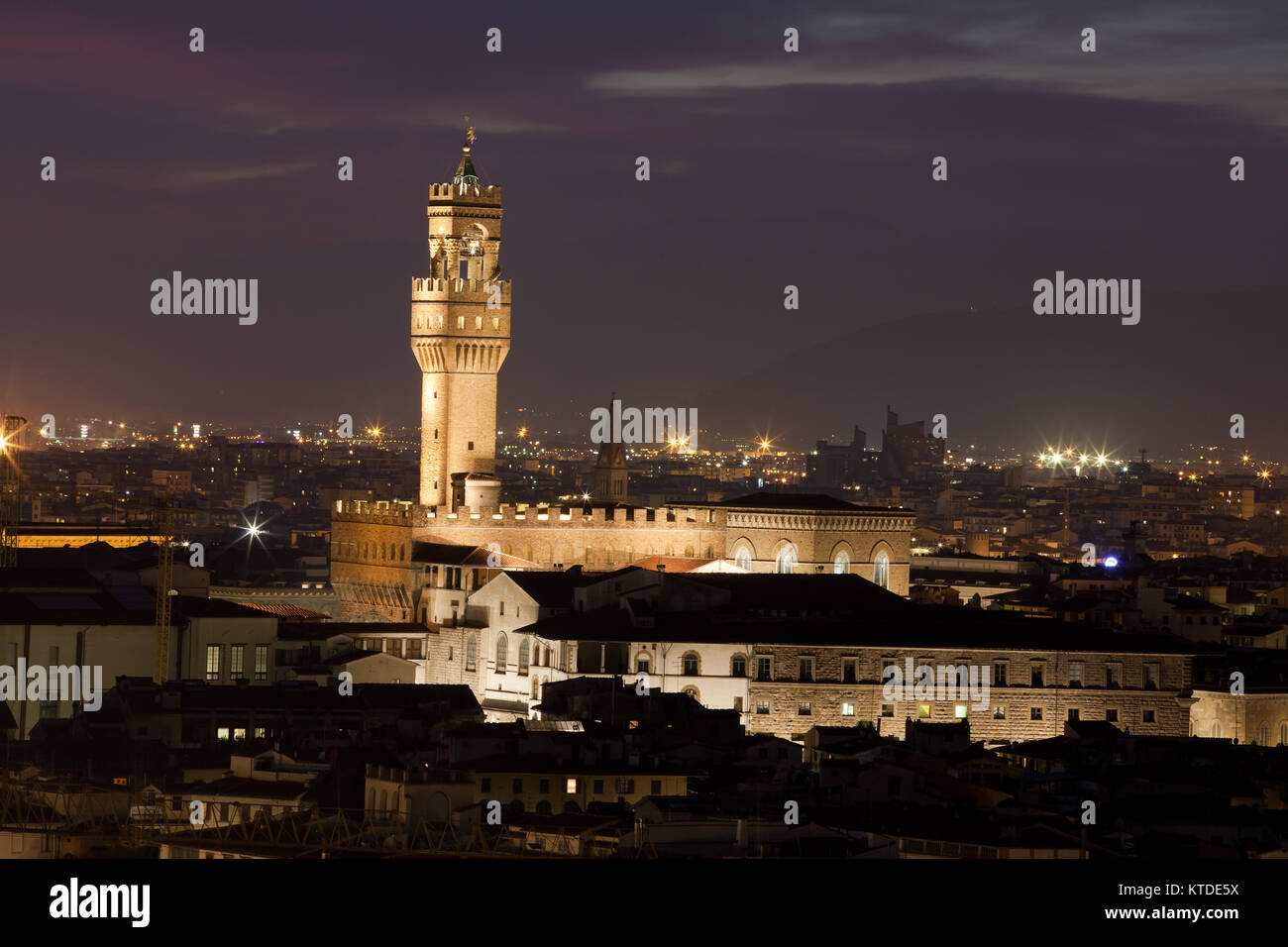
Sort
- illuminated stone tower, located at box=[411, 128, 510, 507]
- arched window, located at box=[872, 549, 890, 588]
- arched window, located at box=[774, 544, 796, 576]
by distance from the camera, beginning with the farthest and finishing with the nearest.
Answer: illuminated stone tower, located at box=[411, 128, 510, 507] → arched window, located at box=[872, 549, 890, 588] → arched window, located at box=[774, 544, 796, 576]

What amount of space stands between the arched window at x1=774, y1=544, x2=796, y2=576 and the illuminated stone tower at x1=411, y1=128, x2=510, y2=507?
7.06m

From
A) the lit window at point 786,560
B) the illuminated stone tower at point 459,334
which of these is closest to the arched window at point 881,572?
the lit window at point 786,560

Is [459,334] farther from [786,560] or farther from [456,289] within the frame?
[786,560]

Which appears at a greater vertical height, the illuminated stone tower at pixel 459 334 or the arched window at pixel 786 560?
the illuminated stone tower at pixel 459 334

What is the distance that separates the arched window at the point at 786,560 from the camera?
233ft

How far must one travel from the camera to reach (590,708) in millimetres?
54312

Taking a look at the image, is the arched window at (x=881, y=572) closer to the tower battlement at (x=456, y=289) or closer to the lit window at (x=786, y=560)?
the lit window at (x=786, y=560)

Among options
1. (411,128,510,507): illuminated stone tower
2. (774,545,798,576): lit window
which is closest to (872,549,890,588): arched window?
(774,545,798,576): lit window

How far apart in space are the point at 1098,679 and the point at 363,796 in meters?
20.4

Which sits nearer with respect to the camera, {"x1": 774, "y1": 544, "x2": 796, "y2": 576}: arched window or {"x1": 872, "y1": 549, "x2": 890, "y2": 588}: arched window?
{"x1": 774, "y1": 544, "x2": 796, "y2": 576}: arched window

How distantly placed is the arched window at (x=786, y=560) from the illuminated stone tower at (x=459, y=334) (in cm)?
706

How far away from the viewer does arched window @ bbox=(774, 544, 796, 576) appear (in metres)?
70.9

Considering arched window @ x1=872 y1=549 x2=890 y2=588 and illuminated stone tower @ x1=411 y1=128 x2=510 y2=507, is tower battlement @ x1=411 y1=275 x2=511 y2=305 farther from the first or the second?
arched window @ x1=872 y1=549 x2=890 y2=588
